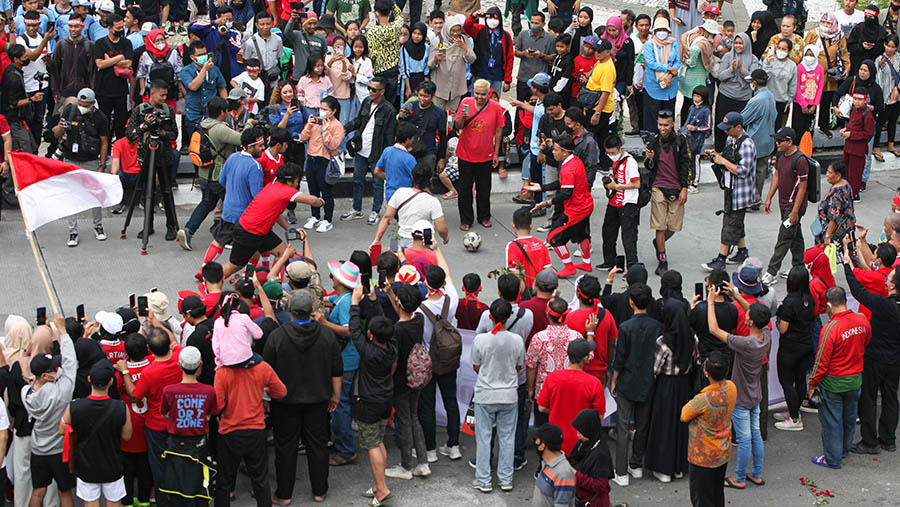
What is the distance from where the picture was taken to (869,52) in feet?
54.4

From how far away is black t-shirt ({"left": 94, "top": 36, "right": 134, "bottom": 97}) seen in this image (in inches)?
566

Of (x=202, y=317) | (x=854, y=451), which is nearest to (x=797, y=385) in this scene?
(x=854, y=451)

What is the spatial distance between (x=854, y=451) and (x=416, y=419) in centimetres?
378

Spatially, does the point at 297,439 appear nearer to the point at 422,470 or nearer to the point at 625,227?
the point at 422,470

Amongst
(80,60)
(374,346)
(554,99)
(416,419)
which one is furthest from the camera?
(80,60)

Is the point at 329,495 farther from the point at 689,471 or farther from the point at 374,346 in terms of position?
the point at 689,471

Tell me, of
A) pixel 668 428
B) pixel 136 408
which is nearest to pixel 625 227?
pixel 668 428

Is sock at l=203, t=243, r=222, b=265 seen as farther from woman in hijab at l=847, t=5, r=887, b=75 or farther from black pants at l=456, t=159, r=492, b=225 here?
woman in hijab at l=847, t=5, r=887, b=75

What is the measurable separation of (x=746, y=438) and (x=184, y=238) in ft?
21.8

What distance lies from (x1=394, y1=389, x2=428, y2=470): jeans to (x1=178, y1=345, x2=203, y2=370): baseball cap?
5.77 ft

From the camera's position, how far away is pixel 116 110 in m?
14.8

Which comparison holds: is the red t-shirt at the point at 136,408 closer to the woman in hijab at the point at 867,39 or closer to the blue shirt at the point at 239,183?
the blue shirt at the point at 239,183

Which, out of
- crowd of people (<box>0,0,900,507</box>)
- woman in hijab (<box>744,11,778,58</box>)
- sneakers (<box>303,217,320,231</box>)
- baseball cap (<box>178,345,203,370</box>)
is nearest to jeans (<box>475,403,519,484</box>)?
crowd of people (<box>0,0,900,507</box>)

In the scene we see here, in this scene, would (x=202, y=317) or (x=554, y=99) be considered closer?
(x=202, y=317)
